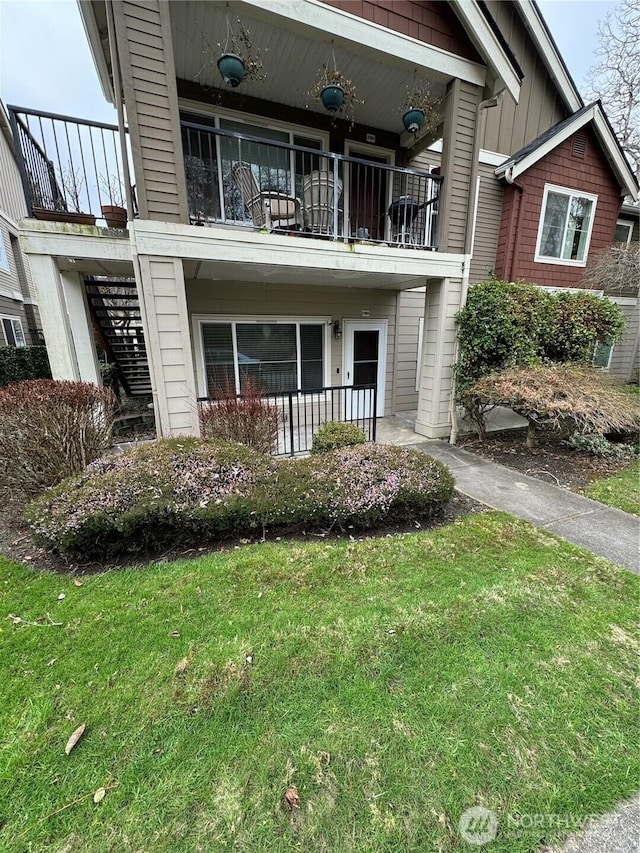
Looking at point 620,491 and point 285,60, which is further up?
point 285,60

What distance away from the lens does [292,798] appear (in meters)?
1.52

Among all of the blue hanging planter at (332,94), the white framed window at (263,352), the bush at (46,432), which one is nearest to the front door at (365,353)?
the white framed window at (263,352)

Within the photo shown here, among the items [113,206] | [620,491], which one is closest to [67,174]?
[113,206]

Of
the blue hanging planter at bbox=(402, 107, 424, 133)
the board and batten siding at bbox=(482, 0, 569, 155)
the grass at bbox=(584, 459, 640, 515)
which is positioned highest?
the board and batten siding at bbox=(482, 0, 569, 155)

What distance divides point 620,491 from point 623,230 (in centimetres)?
1178

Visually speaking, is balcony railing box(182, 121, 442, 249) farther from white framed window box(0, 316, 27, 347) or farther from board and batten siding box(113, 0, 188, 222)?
white framed window box(0, 316, 27, 347)

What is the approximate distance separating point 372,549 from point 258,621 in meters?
1.32

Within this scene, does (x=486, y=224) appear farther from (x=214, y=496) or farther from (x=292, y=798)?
(x=292, y=798)

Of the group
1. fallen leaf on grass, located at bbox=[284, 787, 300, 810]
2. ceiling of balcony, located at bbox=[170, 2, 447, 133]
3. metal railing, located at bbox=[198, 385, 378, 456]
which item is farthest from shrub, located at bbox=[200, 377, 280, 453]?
ceiling of balcony, located at bbox=[170, 2, 447, 133]

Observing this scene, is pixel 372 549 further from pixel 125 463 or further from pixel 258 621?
pixel 125 463

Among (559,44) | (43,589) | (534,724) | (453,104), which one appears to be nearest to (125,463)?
(43,589)

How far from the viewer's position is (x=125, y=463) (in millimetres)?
3633

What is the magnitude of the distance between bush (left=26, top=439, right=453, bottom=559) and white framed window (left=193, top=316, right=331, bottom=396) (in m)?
2.84

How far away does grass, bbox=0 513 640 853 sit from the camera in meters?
1.47
